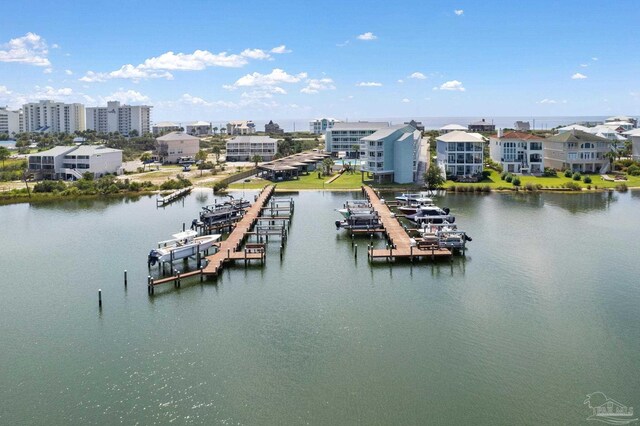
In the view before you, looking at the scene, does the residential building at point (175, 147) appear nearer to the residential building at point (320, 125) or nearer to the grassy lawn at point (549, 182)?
the grassy lawn at point (549, 182)

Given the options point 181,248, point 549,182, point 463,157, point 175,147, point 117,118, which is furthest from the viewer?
point 117,118

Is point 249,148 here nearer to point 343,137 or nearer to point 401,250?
point 343,137

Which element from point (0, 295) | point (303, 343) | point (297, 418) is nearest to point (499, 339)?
point (303, 343)

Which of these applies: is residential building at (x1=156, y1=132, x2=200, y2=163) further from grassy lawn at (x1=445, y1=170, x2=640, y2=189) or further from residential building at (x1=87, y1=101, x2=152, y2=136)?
residential building at (x1=87, y1=101, x2=152, y2=136)

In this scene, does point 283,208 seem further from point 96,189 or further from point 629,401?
point 629,401

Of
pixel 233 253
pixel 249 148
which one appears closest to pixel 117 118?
pixel 249 148

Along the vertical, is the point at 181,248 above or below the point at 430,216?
below

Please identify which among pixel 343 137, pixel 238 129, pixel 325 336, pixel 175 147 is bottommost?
pixel 325 336
